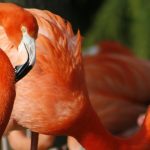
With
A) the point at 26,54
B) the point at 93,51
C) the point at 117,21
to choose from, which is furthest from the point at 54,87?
the point at 117,21

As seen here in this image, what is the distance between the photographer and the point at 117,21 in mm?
3609

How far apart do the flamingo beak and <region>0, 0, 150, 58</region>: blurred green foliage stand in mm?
2034

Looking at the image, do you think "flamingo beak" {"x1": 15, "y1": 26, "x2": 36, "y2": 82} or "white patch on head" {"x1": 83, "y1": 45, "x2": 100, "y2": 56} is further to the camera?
"white patch on head" {"x1": 83, "y1": 45, "x2": 100, "y2": 56}

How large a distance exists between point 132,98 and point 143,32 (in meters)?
0.63

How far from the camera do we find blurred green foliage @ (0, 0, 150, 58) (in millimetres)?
3531

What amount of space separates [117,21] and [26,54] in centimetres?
227

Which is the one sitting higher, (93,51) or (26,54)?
(26,54)

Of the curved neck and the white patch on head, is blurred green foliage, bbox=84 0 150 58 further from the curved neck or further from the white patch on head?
the curved neck

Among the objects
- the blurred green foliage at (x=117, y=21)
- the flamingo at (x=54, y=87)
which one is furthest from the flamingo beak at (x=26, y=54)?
the blurred green foliage at (x=117, y=21)

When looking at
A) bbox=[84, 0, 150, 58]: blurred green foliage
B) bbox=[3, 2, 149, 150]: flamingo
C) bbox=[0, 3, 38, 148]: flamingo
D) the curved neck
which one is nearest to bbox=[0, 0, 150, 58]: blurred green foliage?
bbox=[84, 0, 150, 58]: blurred green foliage

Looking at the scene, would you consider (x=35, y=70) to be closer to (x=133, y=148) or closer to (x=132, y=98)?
(x=133, y=148)

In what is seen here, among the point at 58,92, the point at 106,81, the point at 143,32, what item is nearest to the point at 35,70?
the point at 58,92

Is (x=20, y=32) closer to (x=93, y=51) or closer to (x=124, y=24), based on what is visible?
(x=93, y=51)

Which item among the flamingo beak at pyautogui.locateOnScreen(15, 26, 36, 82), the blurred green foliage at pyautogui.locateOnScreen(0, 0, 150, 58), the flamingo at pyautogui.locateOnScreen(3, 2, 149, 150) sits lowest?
the blurred green foliage at pyautogui.locateOnScreen(0, 0, 150, 58)
